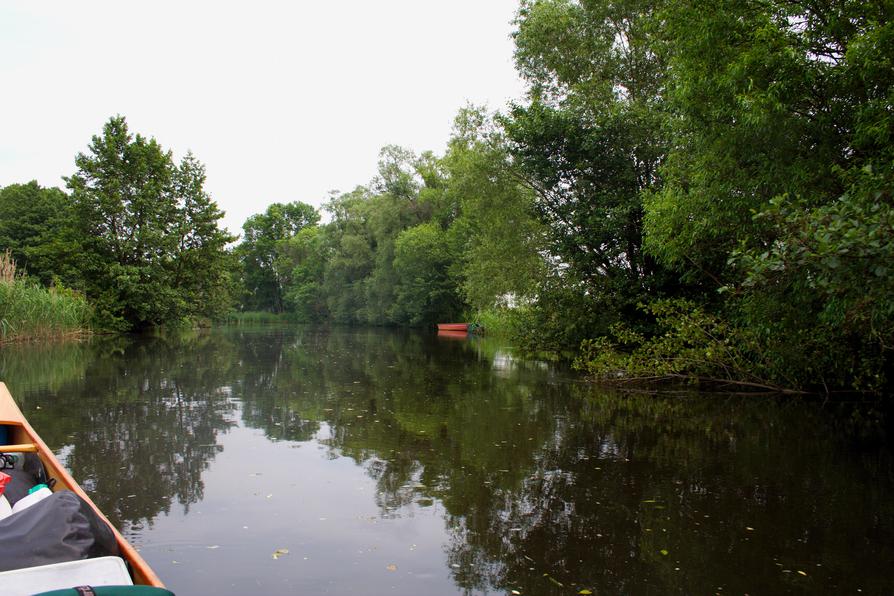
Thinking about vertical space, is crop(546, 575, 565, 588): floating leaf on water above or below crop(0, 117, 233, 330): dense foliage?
below

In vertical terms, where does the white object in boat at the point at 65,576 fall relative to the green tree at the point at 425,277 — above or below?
below

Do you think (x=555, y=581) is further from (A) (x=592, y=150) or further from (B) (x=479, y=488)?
(A) (x=592, y=150)

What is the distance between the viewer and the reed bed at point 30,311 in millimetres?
20078

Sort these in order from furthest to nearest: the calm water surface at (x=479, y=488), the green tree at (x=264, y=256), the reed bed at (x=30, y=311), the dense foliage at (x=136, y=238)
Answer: the green tree at (x=264, y=256), the dense foliage at (x=136, y=238), the reed bed at (x=30, y=311), the calm water surface at (x=479, y=488)

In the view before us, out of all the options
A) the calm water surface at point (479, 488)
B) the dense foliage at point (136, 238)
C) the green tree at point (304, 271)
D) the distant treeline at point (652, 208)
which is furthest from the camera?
the green tree at point (304, 271)

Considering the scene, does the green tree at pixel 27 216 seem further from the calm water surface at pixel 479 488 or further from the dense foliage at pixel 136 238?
the calm water surface at pixel 479 488

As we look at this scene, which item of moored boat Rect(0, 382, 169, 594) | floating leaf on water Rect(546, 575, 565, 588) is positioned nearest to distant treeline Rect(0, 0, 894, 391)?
floating leaf on water Rect(546, 575, 565, 588)

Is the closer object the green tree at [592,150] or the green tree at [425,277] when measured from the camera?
the green tree at [592,150]

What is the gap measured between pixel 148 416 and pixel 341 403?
3.10 meters

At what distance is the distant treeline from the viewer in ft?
23.5

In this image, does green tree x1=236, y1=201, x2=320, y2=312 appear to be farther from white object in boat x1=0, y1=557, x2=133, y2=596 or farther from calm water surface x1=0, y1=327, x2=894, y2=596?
white object in boat x1=0, y1=557, x2=133, y2=596

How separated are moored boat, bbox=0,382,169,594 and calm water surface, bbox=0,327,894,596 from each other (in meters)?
0.69

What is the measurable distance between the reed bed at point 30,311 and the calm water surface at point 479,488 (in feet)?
33.3

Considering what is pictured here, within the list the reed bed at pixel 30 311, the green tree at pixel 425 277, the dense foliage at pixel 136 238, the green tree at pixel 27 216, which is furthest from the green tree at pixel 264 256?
the reed bed at pixel 30 311
